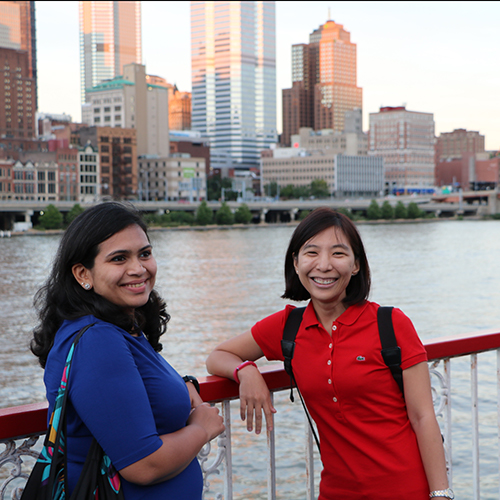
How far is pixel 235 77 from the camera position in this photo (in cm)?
16625

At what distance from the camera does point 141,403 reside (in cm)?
170

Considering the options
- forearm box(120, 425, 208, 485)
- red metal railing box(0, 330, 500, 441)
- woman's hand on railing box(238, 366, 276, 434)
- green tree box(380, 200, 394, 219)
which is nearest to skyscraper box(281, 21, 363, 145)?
green tree box(380, 200, 394, 219)

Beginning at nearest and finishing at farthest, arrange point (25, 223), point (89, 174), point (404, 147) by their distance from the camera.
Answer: point (25, 223), point (89, 174), point (404, 147)

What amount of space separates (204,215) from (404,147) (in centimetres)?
7882

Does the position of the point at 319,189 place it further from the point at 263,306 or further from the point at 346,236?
the point at 346,236

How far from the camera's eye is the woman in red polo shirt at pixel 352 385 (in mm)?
2182

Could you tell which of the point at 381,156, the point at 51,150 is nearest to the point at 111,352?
the point at 51,150

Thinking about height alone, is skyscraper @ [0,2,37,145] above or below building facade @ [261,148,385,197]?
above

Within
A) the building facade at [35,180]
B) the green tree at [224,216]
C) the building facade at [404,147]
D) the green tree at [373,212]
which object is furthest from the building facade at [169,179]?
the building facade at [404,147]

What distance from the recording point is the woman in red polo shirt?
218cm

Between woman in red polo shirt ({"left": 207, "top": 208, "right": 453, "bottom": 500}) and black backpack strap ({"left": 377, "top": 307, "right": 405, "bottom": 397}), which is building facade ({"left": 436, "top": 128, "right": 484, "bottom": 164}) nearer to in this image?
woman in red polo shirt ({"left": 207, "top": 208, "right": 453, "bottom": 500})

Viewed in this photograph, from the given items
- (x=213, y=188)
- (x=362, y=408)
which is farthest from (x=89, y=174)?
(x=362, y=408)

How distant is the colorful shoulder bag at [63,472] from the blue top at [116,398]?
0.07 ft

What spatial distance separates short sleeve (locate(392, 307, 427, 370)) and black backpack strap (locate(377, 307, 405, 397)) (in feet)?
0.05
